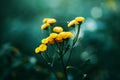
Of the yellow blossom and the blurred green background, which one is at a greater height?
the blurred green background

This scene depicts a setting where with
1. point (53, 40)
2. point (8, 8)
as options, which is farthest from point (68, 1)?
point (53, 40)

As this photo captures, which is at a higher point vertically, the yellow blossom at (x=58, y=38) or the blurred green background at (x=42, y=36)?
the blurred green background at (x=42, y=36)

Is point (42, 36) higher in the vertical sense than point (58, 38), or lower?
higher

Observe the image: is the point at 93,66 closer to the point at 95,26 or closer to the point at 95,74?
the point at 95,74

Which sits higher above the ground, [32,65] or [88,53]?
[88,53]

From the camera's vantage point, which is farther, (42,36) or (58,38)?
(42,36)

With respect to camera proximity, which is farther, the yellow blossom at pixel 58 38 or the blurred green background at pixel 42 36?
the blurred green background at pixel 42 36

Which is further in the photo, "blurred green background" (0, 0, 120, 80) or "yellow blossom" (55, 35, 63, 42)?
"blurred green background" (0, 0, 120, 80)

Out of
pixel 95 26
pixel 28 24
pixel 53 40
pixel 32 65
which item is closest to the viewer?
pixel 53 40
